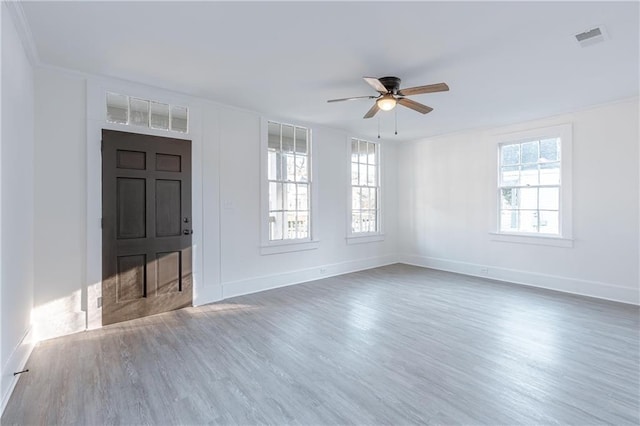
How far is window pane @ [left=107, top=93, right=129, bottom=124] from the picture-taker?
3.70m

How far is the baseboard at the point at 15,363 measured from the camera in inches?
87.3

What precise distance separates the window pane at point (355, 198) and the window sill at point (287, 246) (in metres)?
1.19

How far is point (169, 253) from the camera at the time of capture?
404cm

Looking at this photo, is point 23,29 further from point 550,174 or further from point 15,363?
point 550,174

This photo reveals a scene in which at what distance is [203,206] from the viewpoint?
4352 millimetres

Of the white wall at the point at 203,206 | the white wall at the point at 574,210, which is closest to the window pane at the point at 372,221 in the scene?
the white wall at the point at 203,206

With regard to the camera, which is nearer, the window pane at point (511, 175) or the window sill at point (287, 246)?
the window sill at point (287, 246)

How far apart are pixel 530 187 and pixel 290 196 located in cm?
391

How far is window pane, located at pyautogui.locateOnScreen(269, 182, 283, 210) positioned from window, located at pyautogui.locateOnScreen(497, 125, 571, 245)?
3.77 m

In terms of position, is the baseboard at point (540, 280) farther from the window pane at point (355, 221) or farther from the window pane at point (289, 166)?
the window pane at point (289, 166)

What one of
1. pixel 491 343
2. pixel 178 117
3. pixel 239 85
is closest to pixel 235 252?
pixel 178 117

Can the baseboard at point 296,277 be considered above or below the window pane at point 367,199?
below

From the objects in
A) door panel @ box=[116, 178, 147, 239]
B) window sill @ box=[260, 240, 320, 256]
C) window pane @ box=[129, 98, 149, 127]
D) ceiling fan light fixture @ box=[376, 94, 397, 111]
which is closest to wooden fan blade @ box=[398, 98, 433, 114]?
ceiling fan light fixture @ box=[376, 94, 397, 111]

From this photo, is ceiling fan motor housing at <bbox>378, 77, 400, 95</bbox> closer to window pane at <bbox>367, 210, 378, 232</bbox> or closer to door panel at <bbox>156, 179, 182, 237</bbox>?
door panel at <bbox>156, 179, 182, 237</bbox>
